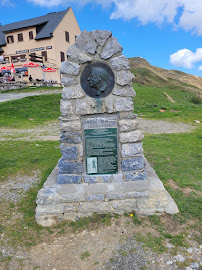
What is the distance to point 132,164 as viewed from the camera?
5430mm

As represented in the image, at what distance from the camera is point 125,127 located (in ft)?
17.2

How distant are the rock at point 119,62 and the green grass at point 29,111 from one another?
13.9 m

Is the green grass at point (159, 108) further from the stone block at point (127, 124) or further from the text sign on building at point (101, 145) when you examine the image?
the text sign on building at point (101, 145)

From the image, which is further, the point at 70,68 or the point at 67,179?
the point at 67,179

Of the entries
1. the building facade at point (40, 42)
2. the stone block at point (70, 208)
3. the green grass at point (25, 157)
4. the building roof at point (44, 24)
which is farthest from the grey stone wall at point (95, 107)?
the building roof at point (44, 24)

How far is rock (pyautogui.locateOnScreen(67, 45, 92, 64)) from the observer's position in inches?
195

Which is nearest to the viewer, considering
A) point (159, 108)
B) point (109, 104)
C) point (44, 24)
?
point (109, 104)

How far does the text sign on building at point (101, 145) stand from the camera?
5.28m

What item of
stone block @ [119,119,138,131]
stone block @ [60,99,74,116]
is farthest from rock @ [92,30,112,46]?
stone block @ [119,119,138,131]

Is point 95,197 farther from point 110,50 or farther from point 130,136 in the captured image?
point 110,50

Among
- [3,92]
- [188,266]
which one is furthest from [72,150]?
[3,92]

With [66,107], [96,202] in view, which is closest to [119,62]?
[66,107]

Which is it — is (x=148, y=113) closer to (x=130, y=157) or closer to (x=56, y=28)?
(x=130, y=157)

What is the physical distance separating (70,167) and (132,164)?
1.61m
